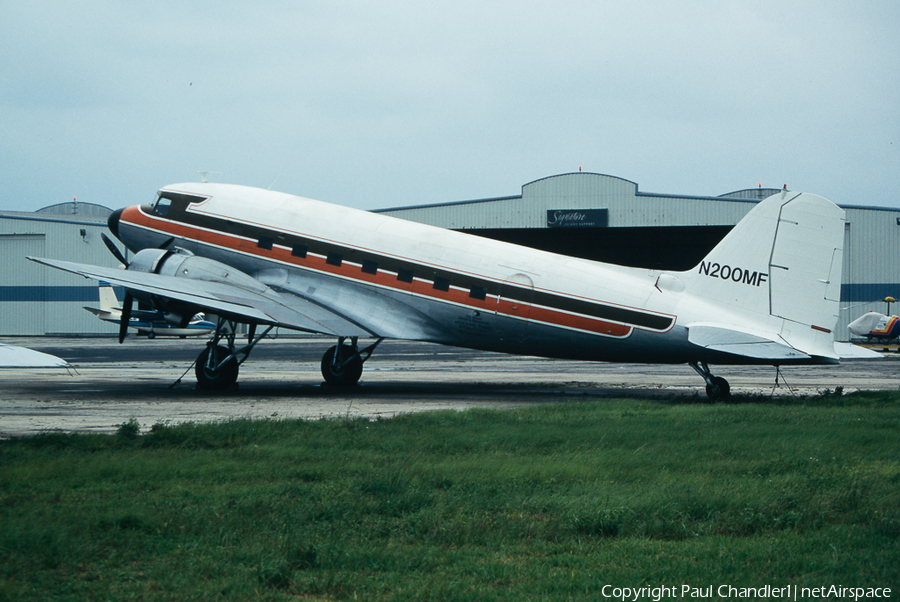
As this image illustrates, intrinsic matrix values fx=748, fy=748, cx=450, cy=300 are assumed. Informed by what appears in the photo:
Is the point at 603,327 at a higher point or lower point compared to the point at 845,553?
higher

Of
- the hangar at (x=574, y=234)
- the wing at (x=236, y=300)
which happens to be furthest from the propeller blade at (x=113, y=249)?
the hangar at (x=574, y=234)

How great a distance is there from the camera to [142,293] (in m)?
17.7

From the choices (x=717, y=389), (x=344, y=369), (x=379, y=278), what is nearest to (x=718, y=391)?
(x=717, y=389)

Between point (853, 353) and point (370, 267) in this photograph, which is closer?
point (853, 353)

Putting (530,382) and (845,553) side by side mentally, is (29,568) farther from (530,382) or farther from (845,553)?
(530,382)

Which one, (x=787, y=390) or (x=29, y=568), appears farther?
(x=787, y=390)

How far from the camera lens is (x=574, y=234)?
5700 cm

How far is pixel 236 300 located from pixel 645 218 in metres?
38.1

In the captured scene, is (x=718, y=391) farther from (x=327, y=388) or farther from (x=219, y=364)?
(x=219, y=364)

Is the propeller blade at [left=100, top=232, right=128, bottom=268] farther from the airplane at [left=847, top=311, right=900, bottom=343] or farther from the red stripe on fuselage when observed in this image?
the airplane at [left=847, top=311, right=900, bottom=343]

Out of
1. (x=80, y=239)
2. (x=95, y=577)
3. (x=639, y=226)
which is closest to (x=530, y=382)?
(x=95, y=577)

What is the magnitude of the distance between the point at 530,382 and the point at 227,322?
29.4ft

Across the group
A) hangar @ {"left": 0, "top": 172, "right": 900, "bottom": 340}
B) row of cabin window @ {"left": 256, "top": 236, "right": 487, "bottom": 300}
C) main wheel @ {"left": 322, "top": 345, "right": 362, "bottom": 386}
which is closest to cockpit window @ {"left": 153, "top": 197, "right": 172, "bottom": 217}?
row of cabin window @ {"left": 256, "top": 236, "right": 487, "bottom": 300}

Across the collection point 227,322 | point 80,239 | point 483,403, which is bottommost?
point 483,403
